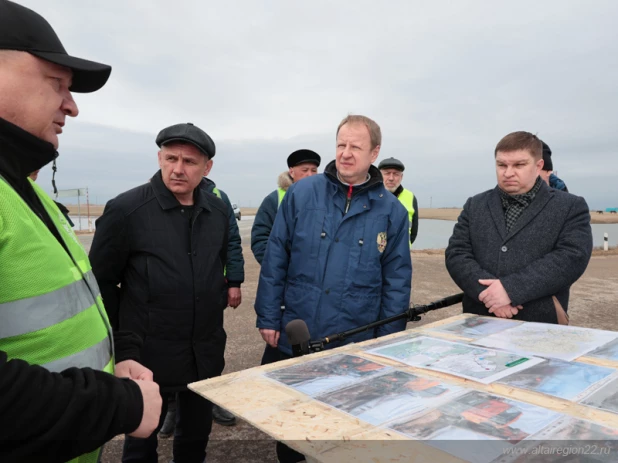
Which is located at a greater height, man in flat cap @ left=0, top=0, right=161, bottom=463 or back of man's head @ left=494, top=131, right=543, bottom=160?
back of man's head @ left=494, top=131, right=543, bottom=160

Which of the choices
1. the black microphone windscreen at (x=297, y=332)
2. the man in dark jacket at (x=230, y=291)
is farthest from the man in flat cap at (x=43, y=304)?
the man in dark jacket at (x=230, y=291)

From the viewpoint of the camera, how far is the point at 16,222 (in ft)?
3.43

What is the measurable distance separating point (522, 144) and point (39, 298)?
8.99 feet

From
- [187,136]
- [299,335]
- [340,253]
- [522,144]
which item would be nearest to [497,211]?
[522,144]

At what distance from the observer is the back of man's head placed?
269 centimetres

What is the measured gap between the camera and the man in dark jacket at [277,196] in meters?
4.25

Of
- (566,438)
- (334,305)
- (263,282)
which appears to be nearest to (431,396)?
(566,438)

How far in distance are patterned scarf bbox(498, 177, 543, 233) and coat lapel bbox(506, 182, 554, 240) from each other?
1.3 inches

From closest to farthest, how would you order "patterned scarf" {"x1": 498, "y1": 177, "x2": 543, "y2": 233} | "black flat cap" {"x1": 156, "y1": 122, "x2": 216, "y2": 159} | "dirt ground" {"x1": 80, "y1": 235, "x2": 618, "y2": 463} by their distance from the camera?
"black flat cap" {"x1": 156, "y1": 122, "x2": 216, "y2": 159}
"patterned scarf" {"x1": 498, "y1": 177, "x2": 543, "y2": 233}
"dirt ground" {"x1": 80, "y1": 235, "x2": 618, "y2": 463}

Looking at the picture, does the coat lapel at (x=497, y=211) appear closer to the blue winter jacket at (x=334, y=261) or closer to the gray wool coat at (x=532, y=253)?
the gray wool coat at (x=532, y=253)

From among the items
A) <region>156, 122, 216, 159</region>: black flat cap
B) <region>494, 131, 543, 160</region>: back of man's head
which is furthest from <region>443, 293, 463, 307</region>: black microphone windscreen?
<region>156, 122, 216, 159</region>: black flat cap

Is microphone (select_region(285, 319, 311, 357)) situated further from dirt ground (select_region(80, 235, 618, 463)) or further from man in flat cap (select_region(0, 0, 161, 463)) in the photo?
dirt ground (select_region(80, 235, 618, 463))

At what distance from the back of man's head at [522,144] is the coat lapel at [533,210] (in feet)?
0.81

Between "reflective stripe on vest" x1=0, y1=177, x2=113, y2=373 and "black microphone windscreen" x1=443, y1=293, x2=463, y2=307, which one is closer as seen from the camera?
"reflective stripe on vest" x1=0, y1=177, x2=113, y2=373
